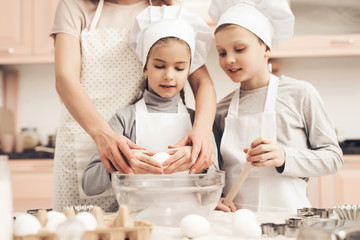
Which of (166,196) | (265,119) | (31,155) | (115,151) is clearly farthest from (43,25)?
(166,196)

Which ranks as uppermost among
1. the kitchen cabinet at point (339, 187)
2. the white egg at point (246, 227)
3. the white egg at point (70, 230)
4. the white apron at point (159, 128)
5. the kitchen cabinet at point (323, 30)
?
the kitchen cabinet at point (323, 30)

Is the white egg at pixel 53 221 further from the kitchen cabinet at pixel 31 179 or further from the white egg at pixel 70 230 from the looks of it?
the kitchen cabinet at pixel 31 179

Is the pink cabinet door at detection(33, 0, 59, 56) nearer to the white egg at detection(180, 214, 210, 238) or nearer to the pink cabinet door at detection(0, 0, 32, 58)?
the pink cabinet door at detection(0, 0, 32, 58)

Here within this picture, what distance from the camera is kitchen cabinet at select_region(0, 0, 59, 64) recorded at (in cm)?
296

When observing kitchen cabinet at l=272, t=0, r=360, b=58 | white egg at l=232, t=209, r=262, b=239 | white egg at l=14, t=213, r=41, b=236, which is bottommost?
white egg at l=232, t=209, r=262, b=239

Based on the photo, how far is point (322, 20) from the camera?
2957 millimetres

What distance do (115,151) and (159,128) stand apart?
0.96ft

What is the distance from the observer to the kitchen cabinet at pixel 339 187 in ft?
9.08

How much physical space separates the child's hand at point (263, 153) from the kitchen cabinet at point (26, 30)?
7.01ft

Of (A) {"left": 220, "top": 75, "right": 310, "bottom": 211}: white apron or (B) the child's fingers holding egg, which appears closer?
(B) the child's fingers holding egg

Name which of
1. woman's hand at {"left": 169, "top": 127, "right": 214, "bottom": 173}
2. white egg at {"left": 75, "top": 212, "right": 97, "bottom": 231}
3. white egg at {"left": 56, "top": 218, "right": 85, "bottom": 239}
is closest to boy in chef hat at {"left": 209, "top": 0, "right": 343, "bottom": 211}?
woman's hand at {"left": 169, "top": 127, "right": 214, "bottom": 173}

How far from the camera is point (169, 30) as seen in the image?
1.24 meters

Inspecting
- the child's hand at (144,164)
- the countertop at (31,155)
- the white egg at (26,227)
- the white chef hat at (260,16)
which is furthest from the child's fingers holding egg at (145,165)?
the countertop at (31,155)

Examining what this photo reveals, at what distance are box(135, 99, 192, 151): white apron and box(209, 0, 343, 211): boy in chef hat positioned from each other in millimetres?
146
